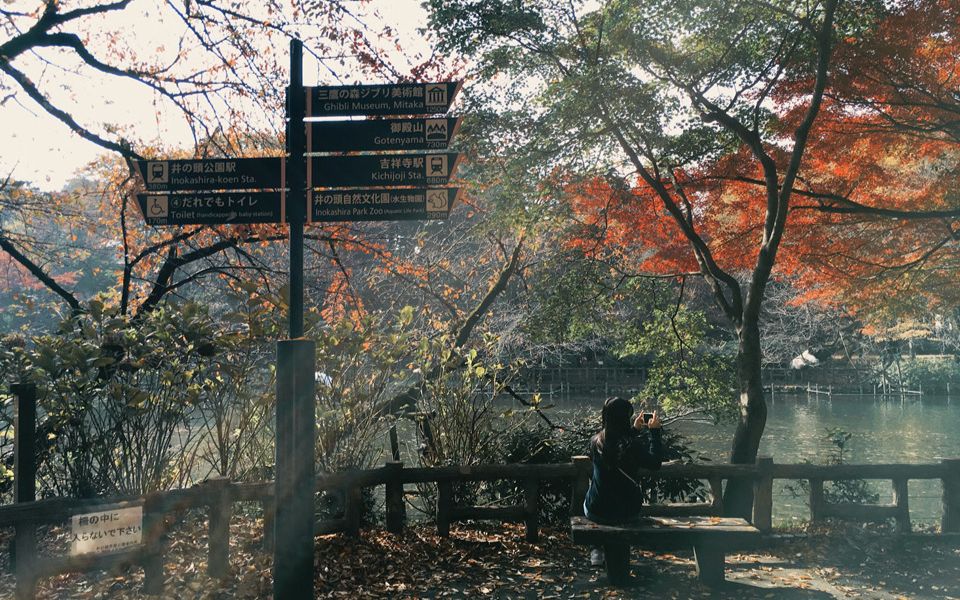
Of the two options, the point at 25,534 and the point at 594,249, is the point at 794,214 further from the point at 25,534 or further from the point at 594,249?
the point at 25,534

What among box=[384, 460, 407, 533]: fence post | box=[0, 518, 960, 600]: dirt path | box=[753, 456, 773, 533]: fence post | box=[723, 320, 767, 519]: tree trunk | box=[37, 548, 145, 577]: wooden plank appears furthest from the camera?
box=[723, 320, 767, 519]: tree trunk

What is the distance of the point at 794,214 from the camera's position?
449 inches

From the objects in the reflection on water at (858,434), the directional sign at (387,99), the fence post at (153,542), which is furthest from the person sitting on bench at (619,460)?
the reflection on water at (858,434)

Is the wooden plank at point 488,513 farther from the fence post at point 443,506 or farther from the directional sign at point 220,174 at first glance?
the directional sign at point 220,174

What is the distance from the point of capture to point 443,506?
7184 millimetres

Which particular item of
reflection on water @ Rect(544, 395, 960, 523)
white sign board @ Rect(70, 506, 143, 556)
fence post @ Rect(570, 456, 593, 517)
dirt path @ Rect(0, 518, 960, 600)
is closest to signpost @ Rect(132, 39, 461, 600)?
white sign board @ Rect(70, 506, 143, 556)

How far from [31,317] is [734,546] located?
137ft

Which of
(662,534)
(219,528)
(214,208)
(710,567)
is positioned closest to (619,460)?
(662,534)

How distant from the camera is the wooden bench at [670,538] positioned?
5852 millimetres

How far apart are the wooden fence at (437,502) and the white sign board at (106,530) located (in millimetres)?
56

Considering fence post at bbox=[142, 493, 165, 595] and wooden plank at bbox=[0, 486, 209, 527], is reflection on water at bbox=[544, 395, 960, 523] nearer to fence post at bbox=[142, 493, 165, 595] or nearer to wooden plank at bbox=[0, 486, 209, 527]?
fence post at bbox=[142, 493, 165, 595]

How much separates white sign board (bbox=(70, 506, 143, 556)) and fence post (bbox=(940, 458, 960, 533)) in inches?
294

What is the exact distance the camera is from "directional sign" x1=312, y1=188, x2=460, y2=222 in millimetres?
4332

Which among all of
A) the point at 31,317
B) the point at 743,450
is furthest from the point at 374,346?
the point at 31,317
